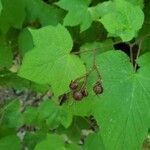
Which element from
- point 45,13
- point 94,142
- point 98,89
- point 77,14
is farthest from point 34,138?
point 98,89

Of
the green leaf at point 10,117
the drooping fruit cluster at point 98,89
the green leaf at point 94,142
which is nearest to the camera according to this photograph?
the drooping fruit cluster at point 98,89

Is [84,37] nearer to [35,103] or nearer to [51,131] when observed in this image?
[51,131]

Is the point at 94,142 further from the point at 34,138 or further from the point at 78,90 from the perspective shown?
the point at 78,90

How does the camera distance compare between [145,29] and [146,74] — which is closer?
[146,74]

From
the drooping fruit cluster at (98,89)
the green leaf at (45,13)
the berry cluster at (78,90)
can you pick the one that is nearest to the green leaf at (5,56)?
the green leaf at (45,13)

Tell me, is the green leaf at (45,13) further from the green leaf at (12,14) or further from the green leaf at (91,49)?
the green leaf at (91,49)

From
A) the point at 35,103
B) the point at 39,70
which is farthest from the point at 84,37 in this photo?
the point at 35,103

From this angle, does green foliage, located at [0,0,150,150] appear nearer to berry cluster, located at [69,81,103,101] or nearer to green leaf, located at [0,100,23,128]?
berry cluster, located at [69,81,103,101]

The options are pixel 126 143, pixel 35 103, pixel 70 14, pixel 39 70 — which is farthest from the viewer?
pixel 35 103
